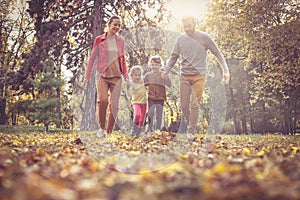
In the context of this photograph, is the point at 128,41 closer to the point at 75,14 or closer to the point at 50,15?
the point at 75,14

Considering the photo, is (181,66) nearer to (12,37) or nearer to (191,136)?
(191,136)

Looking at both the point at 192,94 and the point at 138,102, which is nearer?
the point at 192,94

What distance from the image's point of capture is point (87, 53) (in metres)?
15.6

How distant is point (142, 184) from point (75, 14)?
13060mm

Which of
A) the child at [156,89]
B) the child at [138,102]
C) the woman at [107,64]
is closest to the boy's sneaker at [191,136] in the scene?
the woman at [107,64]

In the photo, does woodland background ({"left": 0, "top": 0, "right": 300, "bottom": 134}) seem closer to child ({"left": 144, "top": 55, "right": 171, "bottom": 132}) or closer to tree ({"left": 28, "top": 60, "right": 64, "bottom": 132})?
tree ({"left": 28, "top": 60, "right": 64, "bottom": 132})

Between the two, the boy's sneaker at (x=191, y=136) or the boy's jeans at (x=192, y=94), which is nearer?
the boy's sneaker at (x=191, y=136)

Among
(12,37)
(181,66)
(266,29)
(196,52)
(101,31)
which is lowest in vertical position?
(181,66)

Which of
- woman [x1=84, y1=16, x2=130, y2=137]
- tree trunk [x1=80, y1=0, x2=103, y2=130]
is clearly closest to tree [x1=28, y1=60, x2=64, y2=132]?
tree trunk [x1=80, y1=0, x2=103, y2=130]

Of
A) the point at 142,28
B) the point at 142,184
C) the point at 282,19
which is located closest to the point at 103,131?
the point at 142,184

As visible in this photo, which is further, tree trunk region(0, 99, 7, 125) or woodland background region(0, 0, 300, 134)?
tree trunk region(0, 99, 7, 125)

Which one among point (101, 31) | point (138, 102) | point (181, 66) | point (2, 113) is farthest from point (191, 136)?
point (2, 113)

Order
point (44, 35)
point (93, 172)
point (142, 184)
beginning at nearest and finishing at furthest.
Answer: point (142, 184), point (93, 172), point (44, 35)

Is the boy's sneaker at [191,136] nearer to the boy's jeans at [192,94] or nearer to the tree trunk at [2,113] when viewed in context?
the boy's jeans at [192,94]
